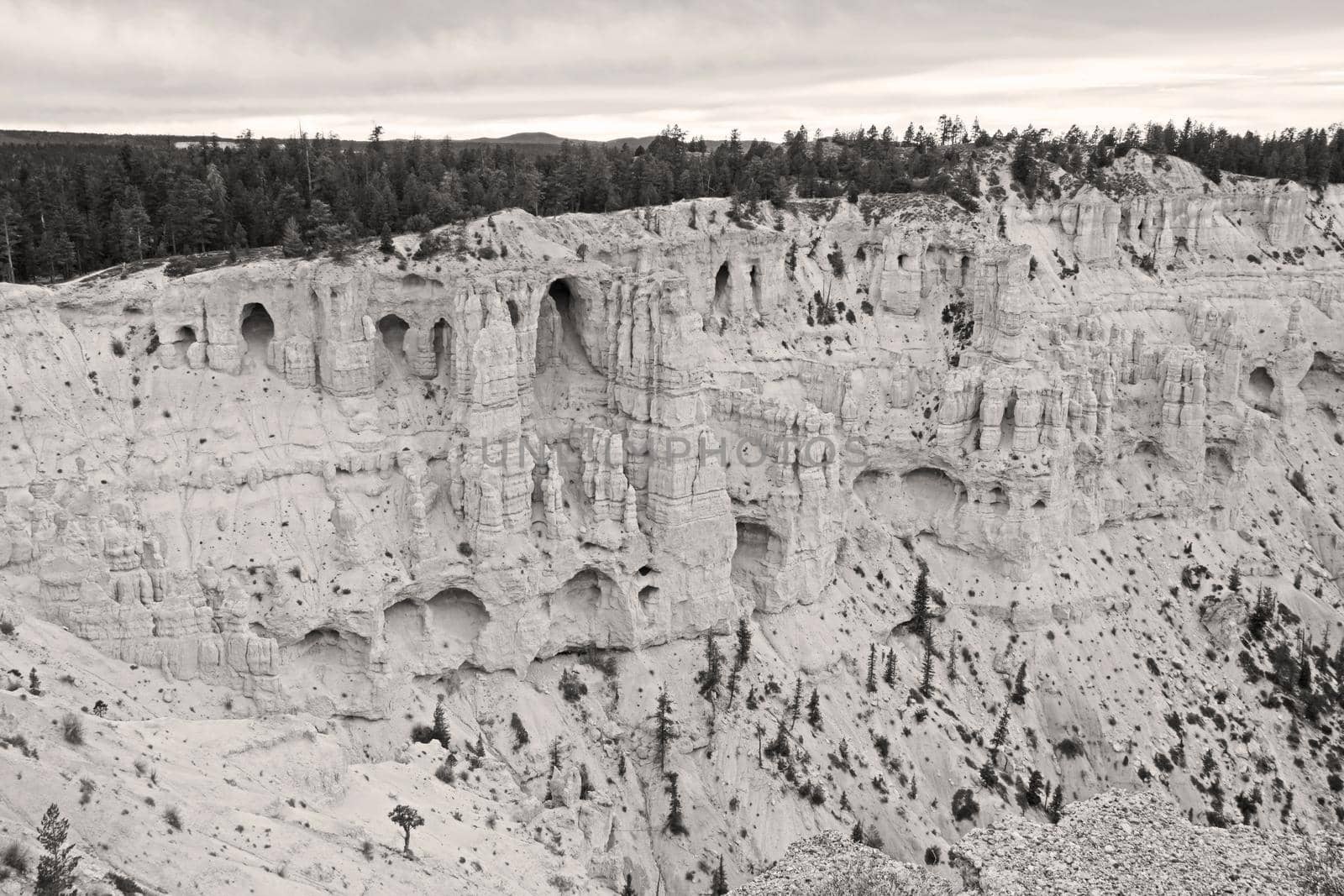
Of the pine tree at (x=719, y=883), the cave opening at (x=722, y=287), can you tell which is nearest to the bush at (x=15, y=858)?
the pine tree at (x=719, y=883)

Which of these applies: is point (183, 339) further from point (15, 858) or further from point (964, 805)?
point (964, 805)

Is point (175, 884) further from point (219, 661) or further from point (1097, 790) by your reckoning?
point (1097, 790)

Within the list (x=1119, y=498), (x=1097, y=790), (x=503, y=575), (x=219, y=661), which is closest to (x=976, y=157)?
(x=1119, y=498)

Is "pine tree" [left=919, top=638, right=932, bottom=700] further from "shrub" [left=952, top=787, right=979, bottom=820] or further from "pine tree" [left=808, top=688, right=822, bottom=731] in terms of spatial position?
"pine tree" [left=808, top=688, right=822, bottom=731]

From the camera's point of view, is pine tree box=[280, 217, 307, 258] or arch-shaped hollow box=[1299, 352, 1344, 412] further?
arch-shaped hollow box=[1299, 352, 1344, 412]

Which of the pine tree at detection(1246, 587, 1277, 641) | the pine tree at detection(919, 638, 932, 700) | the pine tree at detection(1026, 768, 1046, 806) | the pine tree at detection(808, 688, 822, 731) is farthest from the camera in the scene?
the pine tree at detection(1246, 587, 1277, 641)

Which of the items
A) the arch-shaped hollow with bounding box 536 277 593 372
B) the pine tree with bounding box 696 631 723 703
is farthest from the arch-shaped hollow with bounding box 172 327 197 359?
the pine tree with bounding box 696 631 723 703
